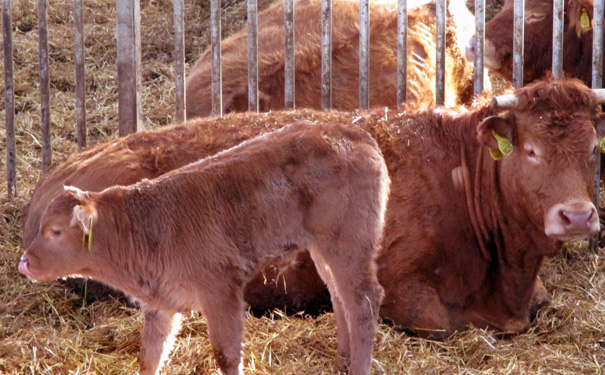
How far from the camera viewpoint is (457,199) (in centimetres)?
539

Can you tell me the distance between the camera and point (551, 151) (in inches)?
193

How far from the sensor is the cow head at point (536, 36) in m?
7.48

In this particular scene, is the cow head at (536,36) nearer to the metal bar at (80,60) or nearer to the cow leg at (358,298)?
the metal bar at (80,60)

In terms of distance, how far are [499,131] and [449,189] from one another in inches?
20.5

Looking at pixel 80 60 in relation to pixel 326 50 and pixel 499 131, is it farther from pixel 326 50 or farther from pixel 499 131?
pixel 499 131

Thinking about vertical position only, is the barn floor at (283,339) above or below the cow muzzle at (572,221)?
below

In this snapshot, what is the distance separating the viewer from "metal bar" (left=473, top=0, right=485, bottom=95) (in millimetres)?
6324

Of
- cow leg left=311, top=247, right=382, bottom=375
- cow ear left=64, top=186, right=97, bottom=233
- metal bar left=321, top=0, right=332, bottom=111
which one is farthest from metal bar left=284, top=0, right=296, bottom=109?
cow ear left=64, top=186, right=97, bottom=233

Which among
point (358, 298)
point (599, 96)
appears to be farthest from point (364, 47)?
point (358, 298)

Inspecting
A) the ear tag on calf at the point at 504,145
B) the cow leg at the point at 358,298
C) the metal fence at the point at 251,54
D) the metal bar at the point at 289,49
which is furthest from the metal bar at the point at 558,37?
the cow leg at the point at 358,298

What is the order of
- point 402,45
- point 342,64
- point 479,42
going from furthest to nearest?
point 342,64 → point 402,45 → point 479,42

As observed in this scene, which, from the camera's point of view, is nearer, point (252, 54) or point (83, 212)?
point (83, 212)

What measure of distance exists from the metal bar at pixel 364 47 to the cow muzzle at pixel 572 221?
2.10m

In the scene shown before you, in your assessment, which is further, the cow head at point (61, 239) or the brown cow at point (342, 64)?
the brown cow at point (342, 64)
